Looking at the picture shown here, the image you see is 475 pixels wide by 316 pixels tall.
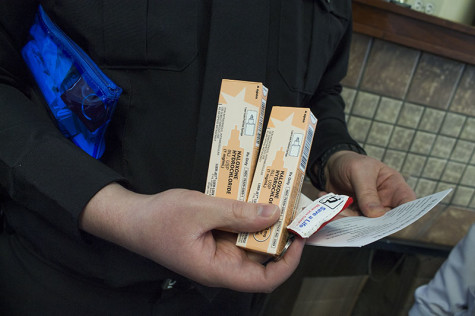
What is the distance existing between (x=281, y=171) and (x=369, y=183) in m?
0.25

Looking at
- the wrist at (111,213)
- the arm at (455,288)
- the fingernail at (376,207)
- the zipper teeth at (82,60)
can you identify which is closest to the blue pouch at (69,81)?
the zipper teeth at (82,60)

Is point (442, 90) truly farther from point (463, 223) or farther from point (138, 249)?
point (138, 249)

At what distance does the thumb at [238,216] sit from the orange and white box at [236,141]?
7 centimetres

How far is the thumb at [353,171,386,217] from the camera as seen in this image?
0.53 meters

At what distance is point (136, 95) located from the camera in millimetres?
467

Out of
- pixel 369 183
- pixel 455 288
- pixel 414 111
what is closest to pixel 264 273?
pixel 369 183

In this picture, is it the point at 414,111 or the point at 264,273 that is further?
the point at 414,111

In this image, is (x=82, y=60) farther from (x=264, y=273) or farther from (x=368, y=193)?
(x=368, y=193)

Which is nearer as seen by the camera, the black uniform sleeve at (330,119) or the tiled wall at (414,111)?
the black uniform sleeve at (330,119)

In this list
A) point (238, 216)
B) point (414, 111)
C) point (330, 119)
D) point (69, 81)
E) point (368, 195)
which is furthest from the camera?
point (414, 111)

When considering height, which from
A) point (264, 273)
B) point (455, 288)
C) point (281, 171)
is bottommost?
point (455, 288)

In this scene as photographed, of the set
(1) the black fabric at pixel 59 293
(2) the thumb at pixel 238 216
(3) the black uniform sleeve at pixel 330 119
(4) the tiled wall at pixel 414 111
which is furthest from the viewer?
(4) the tiled wall at pixel 414 111

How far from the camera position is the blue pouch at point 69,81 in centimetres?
44

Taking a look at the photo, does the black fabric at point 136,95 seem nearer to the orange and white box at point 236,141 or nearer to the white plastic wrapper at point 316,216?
the orange and white box at point 236,141
